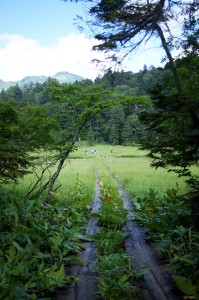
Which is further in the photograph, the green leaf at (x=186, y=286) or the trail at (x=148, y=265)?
the trail at (x=148, y=265)

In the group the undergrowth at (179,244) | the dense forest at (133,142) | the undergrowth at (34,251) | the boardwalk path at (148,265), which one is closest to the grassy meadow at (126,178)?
the dense forest at (133,142)

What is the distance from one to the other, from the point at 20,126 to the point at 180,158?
5.90m

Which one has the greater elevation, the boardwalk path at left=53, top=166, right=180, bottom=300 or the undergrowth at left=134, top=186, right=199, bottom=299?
the undergrowth at left=134, top=186, right=199, bottom=299

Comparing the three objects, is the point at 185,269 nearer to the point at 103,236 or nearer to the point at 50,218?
the point at 103,236

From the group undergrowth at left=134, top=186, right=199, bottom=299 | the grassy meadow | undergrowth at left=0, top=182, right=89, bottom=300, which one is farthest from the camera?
the grassy meadow

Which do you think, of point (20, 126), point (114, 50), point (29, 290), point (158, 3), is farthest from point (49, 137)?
point (29, 290)

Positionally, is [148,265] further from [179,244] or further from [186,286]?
[186,286]

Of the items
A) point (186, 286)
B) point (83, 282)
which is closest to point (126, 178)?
point (83, 282)

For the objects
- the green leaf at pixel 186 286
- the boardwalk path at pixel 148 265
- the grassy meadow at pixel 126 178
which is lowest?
the grassy meadow at pixel 126 178

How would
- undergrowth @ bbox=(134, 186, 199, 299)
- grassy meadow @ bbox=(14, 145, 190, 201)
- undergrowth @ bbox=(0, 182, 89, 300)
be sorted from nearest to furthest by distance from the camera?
undergrowth @ bbox=(0, 182, 89, 300) < undergrowth @ bbox=(134, 186, 199, 299) < grassy meadow @ bbox=(14, 145, 190, 201)

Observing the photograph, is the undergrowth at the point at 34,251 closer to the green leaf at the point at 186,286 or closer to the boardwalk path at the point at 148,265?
the boardwalk path at the point at 148,265

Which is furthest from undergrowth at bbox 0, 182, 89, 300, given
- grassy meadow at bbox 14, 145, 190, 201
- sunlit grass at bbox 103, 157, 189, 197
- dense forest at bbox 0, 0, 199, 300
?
sunlit grass at bbox 103, 157, 189, 197

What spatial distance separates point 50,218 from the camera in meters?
6.60

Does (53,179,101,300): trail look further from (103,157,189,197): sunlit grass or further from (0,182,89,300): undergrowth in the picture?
(103,157,189,197): sunlit grass
